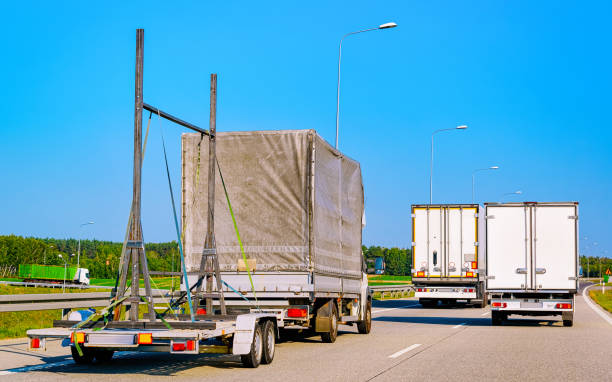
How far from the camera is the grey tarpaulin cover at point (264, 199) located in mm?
14477

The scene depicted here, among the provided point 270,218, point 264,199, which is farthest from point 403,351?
point 264,199

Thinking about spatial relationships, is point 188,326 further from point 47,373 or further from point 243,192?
point 243,192

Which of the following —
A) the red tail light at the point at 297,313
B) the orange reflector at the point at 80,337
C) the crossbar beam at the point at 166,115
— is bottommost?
the orange reflector at the point at 80,337

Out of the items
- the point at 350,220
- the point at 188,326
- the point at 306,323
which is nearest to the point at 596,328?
the point at 350,220

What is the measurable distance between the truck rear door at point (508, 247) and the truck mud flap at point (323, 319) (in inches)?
336

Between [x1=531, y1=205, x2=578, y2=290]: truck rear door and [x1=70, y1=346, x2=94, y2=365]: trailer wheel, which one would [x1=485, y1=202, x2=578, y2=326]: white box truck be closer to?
[x1=531, y1=205, x2=578, y2=290]: truck rear door

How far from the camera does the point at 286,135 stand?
1465cm

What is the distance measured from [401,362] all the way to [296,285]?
2437 millimetres

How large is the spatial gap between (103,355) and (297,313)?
11.6 ft

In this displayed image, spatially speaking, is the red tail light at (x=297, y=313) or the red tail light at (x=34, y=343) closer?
the red tail light at (x=34, y=343)

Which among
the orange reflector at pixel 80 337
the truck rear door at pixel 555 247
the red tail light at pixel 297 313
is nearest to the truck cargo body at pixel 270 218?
the red tail light at pixel 297 313

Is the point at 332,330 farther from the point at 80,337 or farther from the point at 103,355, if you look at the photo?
the point at 80,337

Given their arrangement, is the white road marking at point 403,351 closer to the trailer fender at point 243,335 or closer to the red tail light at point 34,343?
the trailer fender at point 243,335

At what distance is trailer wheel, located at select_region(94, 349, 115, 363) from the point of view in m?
11.4
